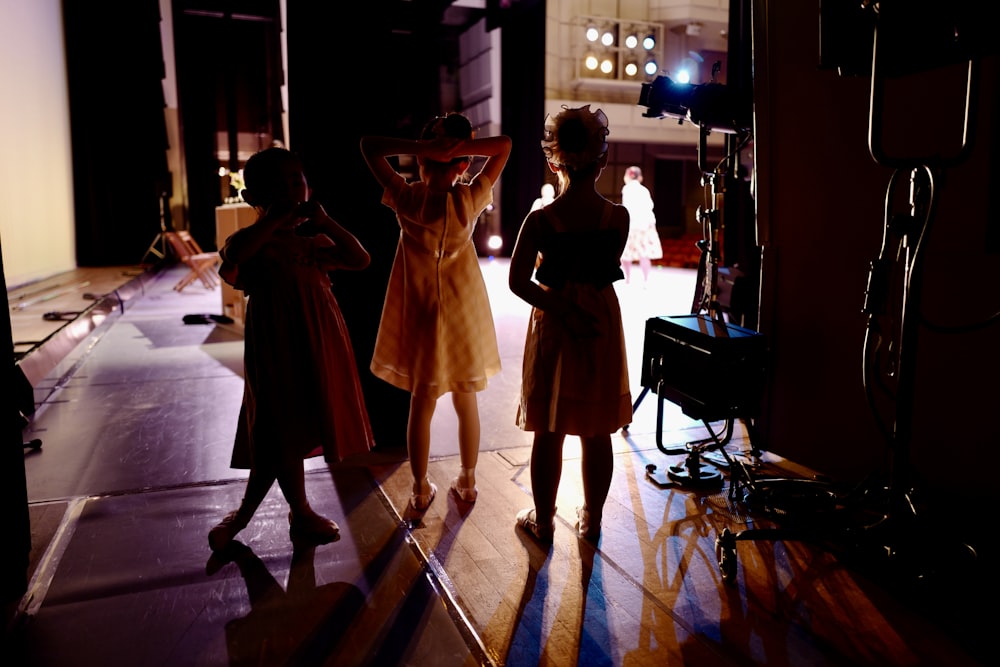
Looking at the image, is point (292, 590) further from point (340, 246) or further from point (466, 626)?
point (340, 246)

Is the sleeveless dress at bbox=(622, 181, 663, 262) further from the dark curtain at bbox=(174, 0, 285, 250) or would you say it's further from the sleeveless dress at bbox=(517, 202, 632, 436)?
the dark curtain at bbox=(174, 0, 285, 250)

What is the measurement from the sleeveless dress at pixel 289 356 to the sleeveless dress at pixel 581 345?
625 millimetres

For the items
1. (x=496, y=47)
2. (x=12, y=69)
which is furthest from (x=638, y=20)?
(x=12, y=69)

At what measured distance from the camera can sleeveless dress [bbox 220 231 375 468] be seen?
2154mm

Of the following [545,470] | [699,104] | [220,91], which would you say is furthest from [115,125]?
[545,470]

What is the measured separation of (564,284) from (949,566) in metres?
1.36

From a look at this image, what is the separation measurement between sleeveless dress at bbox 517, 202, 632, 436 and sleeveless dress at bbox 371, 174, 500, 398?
0.33 m

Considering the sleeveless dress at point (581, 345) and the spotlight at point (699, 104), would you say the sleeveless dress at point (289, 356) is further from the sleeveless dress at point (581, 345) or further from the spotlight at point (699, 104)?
the spotlight at point (699, 104)

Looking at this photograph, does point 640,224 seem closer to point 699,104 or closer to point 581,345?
point 699,104

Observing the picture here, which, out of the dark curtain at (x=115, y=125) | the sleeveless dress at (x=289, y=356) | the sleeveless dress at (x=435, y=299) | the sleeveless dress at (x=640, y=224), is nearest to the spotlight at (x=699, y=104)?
the sleeveless dress at (x=435, y=299)

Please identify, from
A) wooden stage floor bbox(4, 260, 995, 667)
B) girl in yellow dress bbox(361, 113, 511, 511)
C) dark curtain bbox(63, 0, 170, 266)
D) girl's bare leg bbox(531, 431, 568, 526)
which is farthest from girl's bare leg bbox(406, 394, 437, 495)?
dark curtain bbox(63, 0, 170, 266)

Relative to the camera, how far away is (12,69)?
816 cm

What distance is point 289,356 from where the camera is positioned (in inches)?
86.3

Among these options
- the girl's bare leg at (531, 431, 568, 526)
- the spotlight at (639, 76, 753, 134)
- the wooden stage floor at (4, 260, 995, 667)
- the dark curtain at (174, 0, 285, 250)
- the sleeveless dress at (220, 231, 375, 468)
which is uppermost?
the dark curtain at (174, 0, 285, 250)
